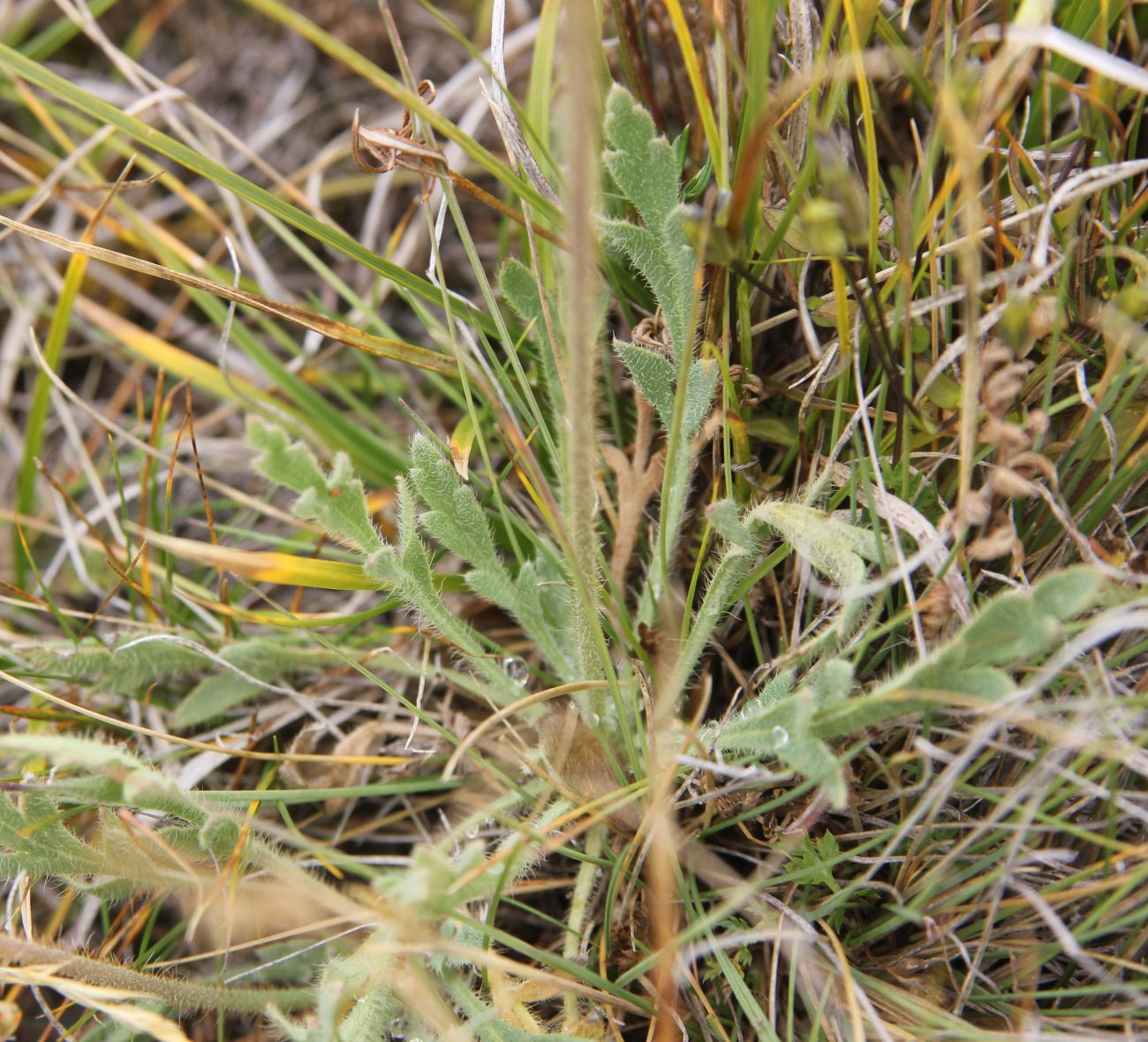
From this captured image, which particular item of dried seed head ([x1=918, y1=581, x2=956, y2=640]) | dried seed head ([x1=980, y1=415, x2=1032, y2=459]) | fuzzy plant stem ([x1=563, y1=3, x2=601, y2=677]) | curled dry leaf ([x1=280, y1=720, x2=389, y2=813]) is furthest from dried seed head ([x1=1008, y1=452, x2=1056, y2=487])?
curled dry leaf ([x1=280, y1=720, x2=389, y2=813])

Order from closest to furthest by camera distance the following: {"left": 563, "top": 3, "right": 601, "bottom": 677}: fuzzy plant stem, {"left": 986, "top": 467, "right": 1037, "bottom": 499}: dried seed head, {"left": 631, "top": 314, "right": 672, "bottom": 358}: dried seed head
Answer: {"left": 563, "top": 3, "right": 601, "bottom": 677}: fuzzy plant stem, {"left": 986, "top": 467, "right": 1037, "bottom": 499}: dried seed head, {"left": 631, "top": 314, "right": 672, "bottom": 358}: dried seed head

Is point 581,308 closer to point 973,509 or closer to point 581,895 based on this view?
point 973,509

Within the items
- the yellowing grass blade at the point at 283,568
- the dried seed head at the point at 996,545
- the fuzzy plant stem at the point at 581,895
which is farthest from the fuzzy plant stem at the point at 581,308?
the dried seed head at the point at 996,545

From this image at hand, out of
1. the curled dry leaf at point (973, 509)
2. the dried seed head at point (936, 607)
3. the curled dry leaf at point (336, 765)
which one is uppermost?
the curled dry leaf at point (973, 509)

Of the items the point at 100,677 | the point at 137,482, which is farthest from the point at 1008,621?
the point at 137,482

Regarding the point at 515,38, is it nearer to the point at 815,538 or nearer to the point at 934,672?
the point at 815,538

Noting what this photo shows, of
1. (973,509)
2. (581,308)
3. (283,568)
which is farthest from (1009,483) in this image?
(283,568)

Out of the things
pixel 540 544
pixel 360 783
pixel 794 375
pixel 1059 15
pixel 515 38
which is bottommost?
pixel 360 783

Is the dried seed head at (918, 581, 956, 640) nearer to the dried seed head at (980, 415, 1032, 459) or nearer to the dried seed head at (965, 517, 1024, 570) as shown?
the dried seed head at (965, 517, 1024, 570)

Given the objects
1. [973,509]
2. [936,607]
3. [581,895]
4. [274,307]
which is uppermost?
[274,307]

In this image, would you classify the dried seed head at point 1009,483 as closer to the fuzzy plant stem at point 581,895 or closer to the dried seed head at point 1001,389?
the dried seed head at point 1001,389

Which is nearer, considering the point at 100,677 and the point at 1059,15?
the point at 1059,15
